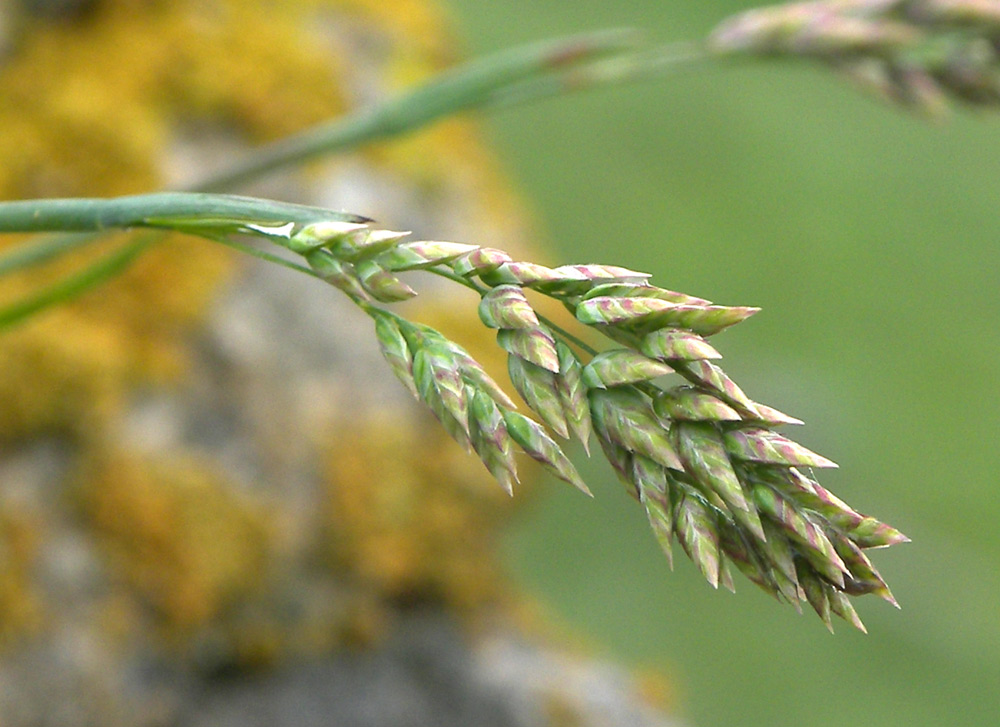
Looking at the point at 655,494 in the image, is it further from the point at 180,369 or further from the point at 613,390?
the point at 180,369

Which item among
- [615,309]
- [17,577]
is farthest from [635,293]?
[17,577]

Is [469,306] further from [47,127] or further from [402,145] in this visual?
[47,127]

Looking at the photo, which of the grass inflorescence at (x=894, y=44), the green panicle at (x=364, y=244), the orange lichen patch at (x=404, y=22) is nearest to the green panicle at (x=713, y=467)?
the green panicle at (x=364, y=244)

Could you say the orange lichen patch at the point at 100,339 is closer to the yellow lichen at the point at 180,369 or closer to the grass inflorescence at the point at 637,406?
the yellow lichen at the point at 180,369

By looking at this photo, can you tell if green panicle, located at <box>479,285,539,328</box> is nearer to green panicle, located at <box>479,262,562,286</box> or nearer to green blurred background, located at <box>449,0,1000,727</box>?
green panicle, located at <box>479,262,562,286</box>

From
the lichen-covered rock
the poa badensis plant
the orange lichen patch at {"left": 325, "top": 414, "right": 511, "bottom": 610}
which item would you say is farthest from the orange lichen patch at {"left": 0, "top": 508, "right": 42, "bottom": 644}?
the poa badensis plant

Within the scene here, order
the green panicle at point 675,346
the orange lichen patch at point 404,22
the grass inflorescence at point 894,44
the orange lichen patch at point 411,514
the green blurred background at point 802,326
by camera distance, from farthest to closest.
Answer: the green blurred background at point 802,326, the orange lichen patch at point 404,22, the orange lichen patch at point 411,514, the grass inflorescence at point 894,44, the green panicle at point 675,346

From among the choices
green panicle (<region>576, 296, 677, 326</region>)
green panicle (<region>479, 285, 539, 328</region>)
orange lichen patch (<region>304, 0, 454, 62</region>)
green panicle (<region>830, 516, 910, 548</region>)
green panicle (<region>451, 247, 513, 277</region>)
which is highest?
orange lichen patch (<region>304, 0, 454, 62</region>)
